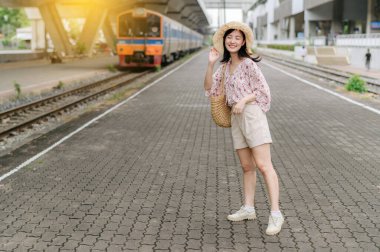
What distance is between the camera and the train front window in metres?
28.3

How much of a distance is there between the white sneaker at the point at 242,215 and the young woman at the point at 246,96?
36cm

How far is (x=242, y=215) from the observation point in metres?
4.84

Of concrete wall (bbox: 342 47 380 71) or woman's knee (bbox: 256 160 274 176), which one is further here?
concrete wall (bbox: 342 47 380 71)

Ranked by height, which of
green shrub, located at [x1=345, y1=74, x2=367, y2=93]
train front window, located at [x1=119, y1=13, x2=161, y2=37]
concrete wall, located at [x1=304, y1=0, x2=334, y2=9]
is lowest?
green shrub, located at [x1=345, y1=74, x2=367, y2=93]

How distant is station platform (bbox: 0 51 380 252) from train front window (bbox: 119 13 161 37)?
18.2 m

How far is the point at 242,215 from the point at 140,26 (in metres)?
24.6

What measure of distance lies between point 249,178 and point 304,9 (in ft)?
200

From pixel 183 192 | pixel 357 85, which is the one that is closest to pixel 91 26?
pixel 357 85

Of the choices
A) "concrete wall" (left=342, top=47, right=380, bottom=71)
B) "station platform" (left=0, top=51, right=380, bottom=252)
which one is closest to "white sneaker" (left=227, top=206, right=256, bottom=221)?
"station platform" (left=0, top=51, right=380, bottom=252)

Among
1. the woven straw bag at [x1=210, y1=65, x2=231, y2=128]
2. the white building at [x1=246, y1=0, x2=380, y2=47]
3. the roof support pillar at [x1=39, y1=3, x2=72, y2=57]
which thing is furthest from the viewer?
the white building at [x1=246, y1=0, x2=380, y2=47]

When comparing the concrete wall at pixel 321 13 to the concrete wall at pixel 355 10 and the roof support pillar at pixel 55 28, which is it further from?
the roof support pillar at pixel 55 28

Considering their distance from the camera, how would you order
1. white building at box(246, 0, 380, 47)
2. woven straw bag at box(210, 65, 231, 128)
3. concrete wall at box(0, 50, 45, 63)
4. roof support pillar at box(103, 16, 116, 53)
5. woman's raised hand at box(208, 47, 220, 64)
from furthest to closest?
roof support pillar at box(103, 16, 116, 53) < white building at box(246, 0, 380, 47) < concrete wall at box(0, 50, 45, 63) < woven straw bag at box(210, 65, 231, 128) < woman's raised hand at box(208, 47, 220, 64)

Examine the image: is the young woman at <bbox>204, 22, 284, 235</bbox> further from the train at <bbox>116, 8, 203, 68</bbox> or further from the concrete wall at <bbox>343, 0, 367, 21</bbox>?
the concrete wall at <bbox>343, 0, 367, 21</bbox>

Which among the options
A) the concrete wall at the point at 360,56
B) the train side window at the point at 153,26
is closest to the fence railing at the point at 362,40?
the concrete wall at the point at 360,56
